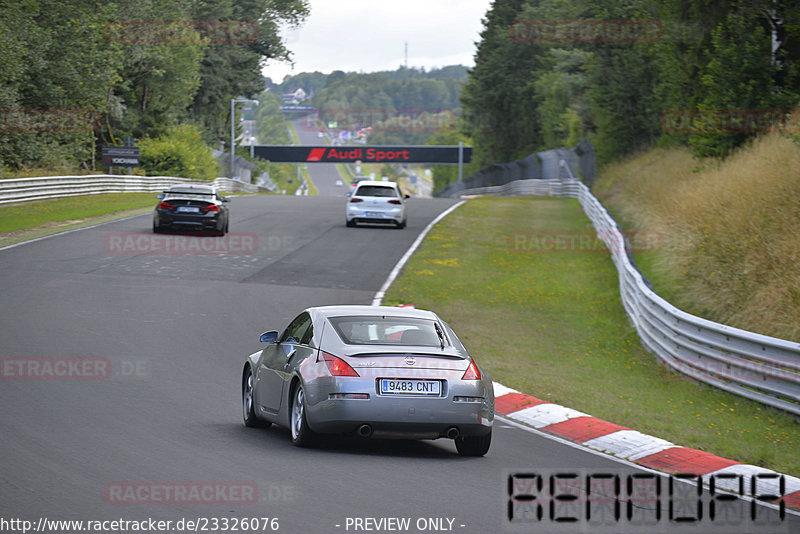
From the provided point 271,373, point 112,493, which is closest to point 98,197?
point 271,373

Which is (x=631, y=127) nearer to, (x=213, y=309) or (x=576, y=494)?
(x=213, y=309)

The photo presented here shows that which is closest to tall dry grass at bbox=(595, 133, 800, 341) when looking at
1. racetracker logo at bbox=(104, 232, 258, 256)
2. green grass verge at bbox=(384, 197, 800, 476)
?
green grass verge at bbox=(384, 197, 800, 476)

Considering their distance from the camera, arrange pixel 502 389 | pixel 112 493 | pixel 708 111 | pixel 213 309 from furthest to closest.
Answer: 1. pixel 708 111
2. pixel 213 309
3. pixel 502 389
4. pixel 112 493

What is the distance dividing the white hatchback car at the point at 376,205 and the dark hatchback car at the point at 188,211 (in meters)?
5.77

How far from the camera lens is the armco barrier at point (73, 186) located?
1379 inches

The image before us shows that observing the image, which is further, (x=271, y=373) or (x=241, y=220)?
(x=241, y=220)

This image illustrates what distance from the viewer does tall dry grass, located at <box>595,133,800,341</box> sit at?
14.4 meters

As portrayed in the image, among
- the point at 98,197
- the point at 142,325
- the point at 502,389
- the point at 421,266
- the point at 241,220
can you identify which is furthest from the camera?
the point at 98,197

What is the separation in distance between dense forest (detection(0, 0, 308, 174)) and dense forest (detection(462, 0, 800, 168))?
2113cm

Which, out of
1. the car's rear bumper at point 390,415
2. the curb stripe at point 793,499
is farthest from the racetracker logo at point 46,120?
the curb stripe at point 793,499

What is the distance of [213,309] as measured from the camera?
59.7 feet

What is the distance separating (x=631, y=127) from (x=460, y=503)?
152ft

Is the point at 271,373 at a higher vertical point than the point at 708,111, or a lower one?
lower

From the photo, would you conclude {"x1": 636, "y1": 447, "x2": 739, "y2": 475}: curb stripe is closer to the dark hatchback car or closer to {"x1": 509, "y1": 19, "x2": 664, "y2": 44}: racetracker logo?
the dark hatchback car
